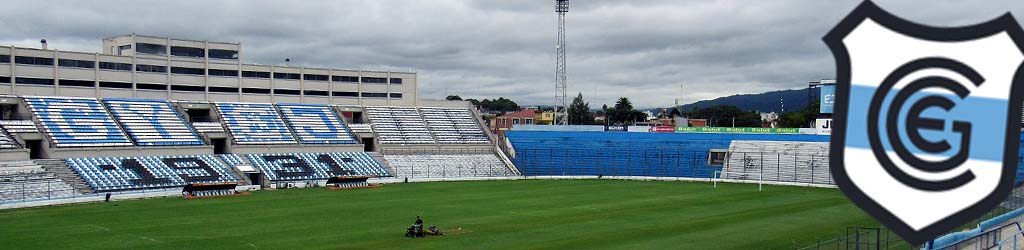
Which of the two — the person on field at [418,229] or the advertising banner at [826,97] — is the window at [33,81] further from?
the advertising banner at [826,97]

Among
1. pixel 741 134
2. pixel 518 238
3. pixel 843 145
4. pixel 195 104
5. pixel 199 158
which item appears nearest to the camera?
pixel 843 145

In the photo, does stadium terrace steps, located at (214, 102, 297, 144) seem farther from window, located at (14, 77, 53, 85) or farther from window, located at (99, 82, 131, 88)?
window, located at (14, 77, 53, 85)

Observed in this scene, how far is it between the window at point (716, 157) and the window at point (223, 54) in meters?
42.5

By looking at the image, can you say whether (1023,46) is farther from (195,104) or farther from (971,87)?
(195,104)

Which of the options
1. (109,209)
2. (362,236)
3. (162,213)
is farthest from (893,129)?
(109,209)

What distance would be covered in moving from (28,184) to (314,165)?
21000 mm

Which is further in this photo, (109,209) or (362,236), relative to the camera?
(109,209)

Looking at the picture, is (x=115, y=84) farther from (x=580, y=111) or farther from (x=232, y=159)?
(x=580, y=111)

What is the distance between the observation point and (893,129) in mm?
10250

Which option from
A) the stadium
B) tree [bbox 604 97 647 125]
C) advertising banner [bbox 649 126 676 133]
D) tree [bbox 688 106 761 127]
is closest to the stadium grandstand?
the stadium

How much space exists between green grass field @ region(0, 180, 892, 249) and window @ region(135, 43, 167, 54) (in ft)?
81.9

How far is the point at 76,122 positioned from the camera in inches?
2318

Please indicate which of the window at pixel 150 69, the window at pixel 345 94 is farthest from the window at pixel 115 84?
the window at pixel 345 94

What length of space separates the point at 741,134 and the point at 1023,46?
66083mm
